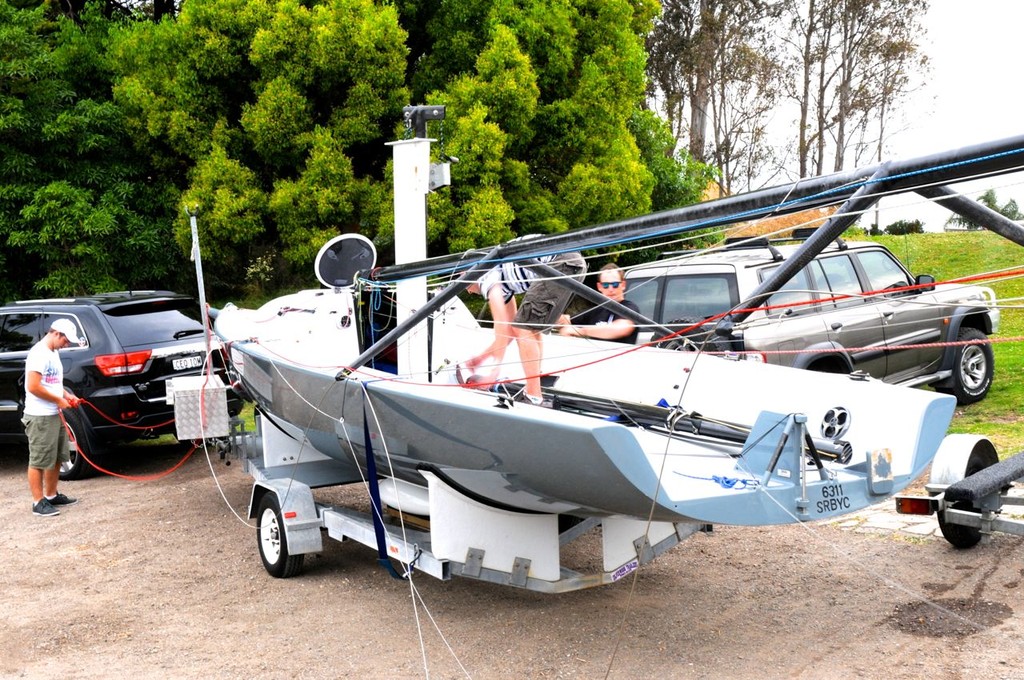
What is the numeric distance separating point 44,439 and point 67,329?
1173mm

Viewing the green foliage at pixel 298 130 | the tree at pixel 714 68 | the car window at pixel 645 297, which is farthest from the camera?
the tree at pixel 714 68

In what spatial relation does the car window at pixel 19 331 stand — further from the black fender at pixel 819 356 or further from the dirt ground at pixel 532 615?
the black fender at pixel 819 356

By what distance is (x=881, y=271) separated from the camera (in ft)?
33.0

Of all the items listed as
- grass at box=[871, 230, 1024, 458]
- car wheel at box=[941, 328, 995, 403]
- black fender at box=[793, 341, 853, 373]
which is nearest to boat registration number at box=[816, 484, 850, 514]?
grass at box=[871, 230, 1024, 458]

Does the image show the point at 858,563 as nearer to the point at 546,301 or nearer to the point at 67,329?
the point at 546,301

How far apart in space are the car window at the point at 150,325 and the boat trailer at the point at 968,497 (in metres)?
6.76

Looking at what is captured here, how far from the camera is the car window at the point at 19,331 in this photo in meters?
9.94

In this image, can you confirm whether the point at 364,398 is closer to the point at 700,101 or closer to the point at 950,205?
the point at 950,205

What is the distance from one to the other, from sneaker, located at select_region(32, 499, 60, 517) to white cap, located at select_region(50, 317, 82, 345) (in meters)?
1.47

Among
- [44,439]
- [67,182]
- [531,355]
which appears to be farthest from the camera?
[67,182]

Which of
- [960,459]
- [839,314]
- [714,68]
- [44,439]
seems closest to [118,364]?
[44,439]

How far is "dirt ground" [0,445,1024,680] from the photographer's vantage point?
482 cm

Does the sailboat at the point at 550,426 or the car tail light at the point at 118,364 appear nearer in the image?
the sailboat at the point at 550,426

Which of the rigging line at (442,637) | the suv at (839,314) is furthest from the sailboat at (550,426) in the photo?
the suv at (839,314)
